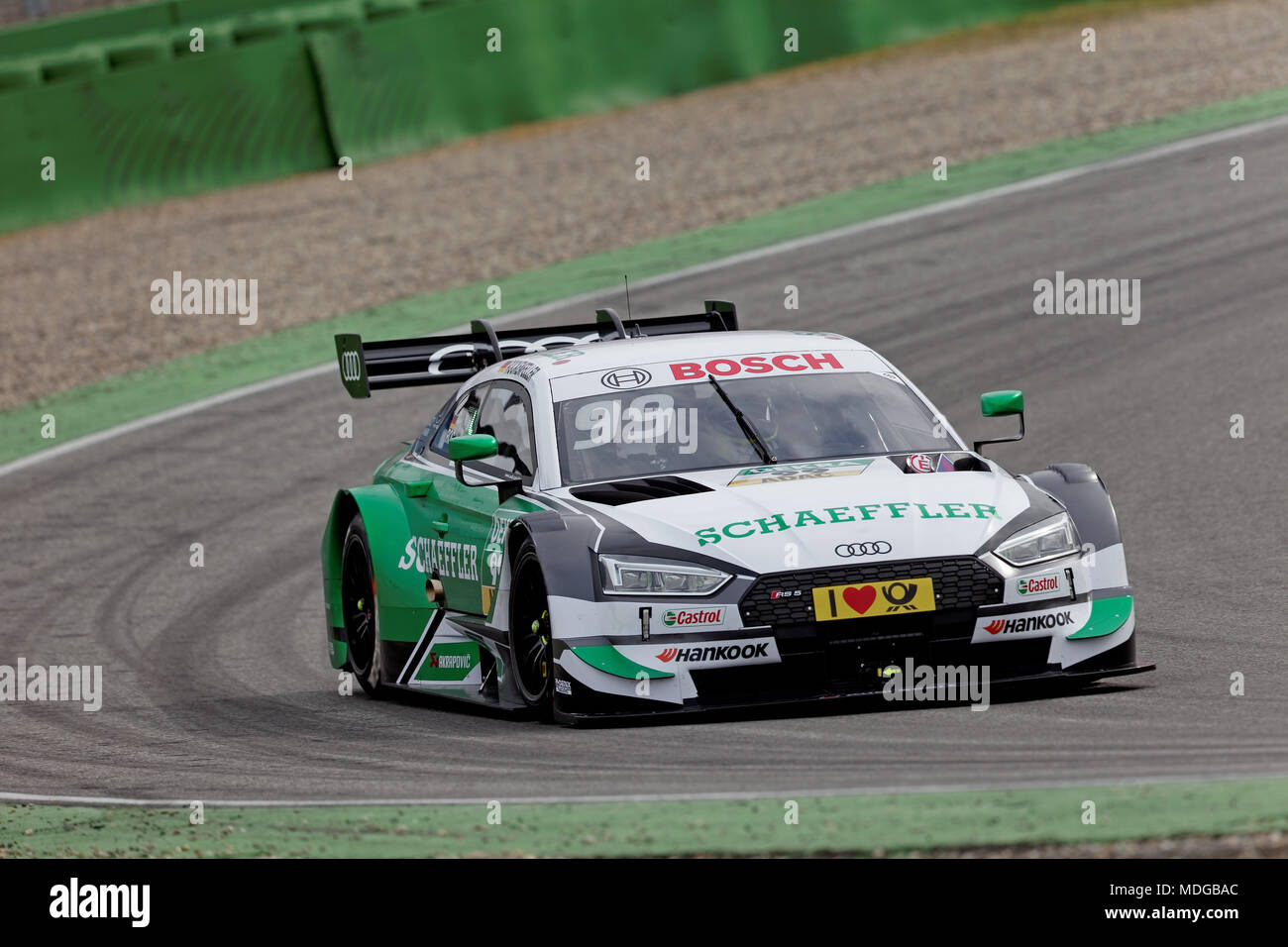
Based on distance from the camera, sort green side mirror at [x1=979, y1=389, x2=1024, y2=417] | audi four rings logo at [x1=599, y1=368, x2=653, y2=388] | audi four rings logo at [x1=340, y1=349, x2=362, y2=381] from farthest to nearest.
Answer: audi four rings logo at [x1=340, y1=349, x2=362, y2=381], audi four rings logo at [x1=599, y1=368, x2=653, y2=388], green side mirror at [x1=979, y1=389, x2=1024, y2=417]

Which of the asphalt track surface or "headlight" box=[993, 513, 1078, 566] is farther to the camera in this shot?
"headlight" box=[993, 513, 1078, 566]

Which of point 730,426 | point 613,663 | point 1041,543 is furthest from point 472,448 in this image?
point 1041,543

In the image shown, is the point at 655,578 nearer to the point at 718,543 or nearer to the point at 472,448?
the point at 718,543

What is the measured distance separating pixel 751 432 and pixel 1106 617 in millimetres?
1666

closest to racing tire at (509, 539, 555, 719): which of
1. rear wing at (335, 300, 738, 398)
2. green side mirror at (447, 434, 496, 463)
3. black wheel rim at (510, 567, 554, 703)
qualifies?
black wheel rim at (510, 567, 554, 703)

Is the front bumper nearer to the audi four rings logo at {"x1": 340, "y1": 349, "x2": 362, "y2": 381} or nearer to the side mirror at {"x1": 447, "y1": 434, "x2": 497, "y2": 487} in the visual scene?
the side mirror at {"x1": 447, "y1": 434, "x2": 497, "y2": 487}

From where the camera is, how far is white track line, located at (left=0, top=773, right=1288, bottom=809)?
628 cm

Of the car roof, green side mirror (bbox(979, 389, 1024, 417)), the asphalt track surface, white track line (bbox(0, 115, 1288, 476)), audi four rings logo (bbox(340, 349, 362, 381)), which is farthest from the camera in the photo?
white track line (bbox(0, 115, 1288, 476))

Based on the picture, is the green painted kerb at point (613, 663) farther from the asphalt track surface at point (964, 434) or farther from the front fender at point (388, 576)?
the front fender at point (388, 576)

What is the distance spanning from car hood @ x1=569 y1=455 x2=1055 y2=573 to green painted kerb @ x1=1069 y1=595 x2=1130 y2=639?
0.46 m

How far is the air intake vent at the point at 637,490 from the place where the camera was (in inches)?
337

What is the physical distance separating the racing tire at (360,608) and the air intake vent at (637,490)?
2017 mm

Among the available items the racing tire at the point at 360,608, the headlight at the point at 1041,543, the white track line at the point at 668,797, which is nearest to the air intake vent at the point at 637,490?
the headlight at the point at 1041,543
